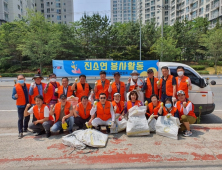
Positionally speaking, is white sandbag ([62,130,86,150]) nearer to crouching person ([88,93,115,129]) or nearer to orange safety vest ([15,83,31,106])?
crouching person ([88,93,115,129])

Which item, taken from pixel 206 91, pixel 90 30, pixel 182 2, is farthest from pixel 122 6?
pixel 206 91

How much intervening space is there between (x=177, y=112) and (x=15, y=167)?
12.1 feet

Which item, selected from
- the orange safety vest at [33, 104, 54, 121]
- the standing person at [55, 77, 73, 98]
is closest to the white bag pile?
the standing person at [55, 77, 73, 98]

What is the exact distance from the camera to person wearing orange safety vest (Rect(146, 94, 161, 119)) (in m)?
4.50

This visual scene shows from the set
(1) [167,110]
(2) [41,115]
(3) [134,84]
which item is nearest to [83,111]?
(2) [41,115]

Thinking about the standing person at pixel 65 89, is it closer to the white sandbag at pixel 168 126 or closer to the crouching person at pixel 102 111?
the crouching person at pixel 102 111

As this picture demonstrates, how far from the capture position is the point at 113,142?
4.03 m

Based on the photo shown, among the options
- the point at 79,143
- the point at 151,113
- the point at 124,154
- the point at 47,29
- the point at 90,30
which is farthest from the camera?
the point at 90,30

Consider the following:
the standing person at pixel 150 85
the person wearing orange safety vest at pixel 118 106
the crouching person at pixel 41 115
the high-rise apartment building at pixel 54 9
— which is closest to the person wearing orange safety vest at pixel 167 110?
the standing person at pixel 150 85

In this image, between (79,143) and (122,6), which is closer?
(79,143)

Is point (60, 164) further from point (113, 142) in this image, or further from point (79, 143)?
point (113, 142)

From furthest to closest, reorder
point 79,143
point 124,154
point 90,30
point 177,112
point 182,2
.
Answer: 1. point 182,2
2. point 90,30
3. point 177,112
4. point 79,143
5. point 124,154

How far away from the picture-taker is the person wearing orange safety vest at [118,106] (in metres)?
4.59

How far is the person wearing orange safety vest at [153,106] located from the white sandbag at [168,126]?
265mm
